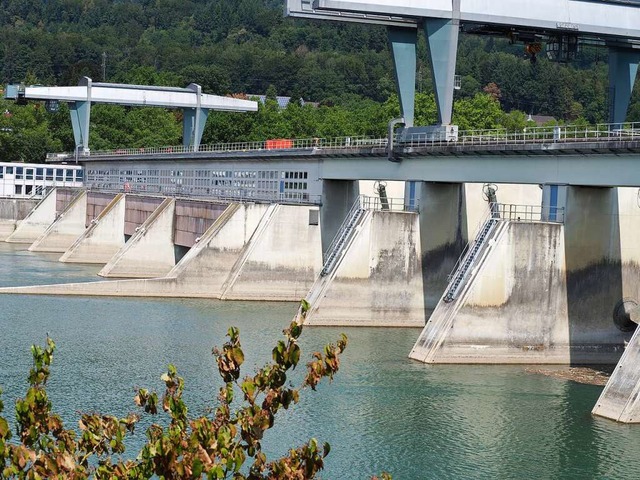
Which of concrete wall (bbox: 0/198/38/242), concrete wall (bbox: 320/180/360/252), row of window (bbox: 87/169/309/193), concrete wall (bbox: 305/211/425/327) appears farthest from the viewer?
concrete wall (bbox: 0/198/38/242)

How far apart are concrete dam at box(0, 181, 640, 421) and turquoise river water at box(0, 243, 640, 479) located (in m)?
1.08

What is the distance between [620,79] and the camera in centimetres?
4825

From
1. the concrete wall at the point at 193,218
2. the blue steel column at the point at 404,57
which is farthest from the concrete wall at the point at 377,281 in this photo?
the concrete wall at the point at 193,218

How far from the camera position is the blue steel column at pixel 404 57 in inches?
1836

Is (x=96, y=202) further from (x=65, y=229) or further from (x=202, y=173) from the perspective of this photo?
(x=202, y=173)

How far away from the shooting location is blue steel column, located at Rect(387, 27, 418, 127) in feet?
153

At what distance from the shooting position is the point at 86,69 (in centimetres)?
16100

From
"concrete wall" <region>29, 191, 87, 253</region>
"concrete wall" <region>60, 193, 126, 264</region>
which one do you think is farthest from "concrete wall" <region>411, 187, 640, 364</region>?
"concrete wall" <region>29, 191, 87, 253</region>

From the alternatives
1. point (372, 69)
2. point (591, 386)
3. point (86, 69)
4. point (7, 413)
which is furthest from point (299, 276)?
point (372, 69)

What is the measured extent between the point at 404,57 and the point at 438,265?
8094 mm

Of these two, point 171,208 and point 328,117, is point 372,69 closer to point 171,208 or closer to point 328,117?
point 328,117

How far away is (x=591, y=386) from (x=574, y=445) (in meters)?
6.37

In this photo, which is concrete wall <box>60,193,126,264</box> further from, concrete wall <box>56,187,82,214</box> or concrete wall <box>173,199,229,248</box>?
concrete wall <box>56,187,82,214</box>

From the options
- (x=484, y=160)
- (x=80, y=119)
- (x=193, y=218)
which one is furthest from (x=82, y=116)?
(x=484, y=160)
